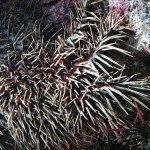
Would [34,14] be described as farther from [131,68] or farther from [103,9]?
[131,68]

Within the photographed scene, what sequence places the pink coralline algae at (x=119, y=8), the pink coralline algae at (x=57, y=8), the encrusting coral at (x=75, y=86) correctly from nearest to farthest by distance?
the encrusting coral at (x=75, y=86), the pink coralline algae at (x=119, y=8), the pink coralline algae at (x=57, y=8)

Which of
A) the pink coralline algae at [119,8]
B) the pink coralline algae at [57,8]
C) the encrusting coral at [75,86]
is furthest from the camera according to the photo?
the pink coralline algae at [57,8]

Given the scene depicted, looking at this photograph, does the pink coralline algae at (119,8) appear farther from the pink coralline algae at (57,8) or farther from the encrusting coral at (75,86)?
the pink coralline algae at (57,8)

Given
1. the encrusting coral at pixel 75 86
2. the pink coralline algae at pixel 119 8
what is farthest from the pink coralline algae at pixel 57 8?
the pink coralline algae at pixel 119 8

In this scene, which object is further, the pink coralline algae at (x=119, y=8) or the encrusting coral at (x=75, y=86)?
the pink coralline algae at (x=119, y=8)

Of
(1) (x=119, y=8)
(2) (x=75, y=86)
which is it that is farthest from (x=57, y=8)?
(2) (x=75, y=86)

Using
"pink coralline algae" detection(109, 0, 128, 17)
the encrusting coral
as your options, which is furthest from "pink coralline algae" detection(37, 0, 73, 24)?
"pink coralline algae" detection(109, 0, 128, 17)

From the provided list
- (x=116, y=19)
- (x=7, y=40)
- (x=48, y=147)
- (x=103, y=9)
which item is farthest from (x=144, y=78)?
(x=7, y=40)
